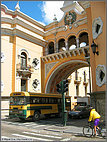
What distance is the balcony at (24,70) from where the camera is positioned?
21.7 meters

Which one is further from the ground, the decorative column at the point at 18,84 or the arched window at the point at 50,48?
the arched window at the point at 50,48

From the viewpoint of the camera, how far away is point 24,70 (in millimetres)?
22141

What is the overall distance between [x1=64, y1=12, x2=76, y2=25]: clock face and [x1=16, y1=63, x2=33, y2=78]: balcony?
8.58 meters

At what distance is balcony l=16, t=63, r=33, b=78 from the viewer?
21.7m

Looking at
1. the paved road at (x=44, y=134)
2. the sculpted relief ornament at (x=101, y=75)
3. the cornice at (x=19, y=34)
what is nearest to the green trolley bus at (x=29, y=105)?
the paved road at (x=44, y=134)

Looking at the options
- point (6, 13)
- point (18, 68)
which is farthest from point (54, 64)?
point (6, 13)

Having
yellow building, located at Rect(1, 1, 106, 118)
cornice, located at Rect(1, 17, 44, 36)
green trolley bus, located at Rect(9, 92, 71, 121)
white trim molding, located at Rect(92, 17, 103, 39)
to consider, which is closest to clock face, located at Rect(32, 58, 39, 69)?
yellow building, located at Rect(1, 1, 106, 118)

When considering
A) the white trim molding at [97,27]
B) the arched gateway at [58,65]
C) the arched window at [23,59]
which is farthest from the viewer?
the arched window at [23,59]

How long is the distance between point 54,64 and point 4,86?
8103 mm

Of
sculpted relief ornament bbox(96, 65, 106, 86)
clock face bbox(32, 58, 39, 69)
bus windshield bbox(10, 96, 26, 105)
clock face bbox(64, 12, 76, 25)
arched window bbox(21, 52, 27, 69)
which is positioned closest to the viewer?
sculpted relief ornament bbox(96, 65, 106, 86)

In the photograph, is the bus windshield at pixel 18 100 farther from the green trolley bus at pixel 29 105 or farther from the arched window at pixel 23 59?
the arched window at pixel 23 59

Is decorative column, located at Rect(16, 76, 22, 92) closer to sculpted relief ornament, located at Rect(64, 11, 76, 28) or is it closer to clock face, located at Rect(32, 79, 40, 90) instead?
clock face, located at Rect(32, 79, 40, 90)

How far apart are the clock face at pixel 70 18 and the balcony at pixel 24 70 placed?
28.1 feet

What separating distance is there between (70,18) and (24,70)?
9949mm
